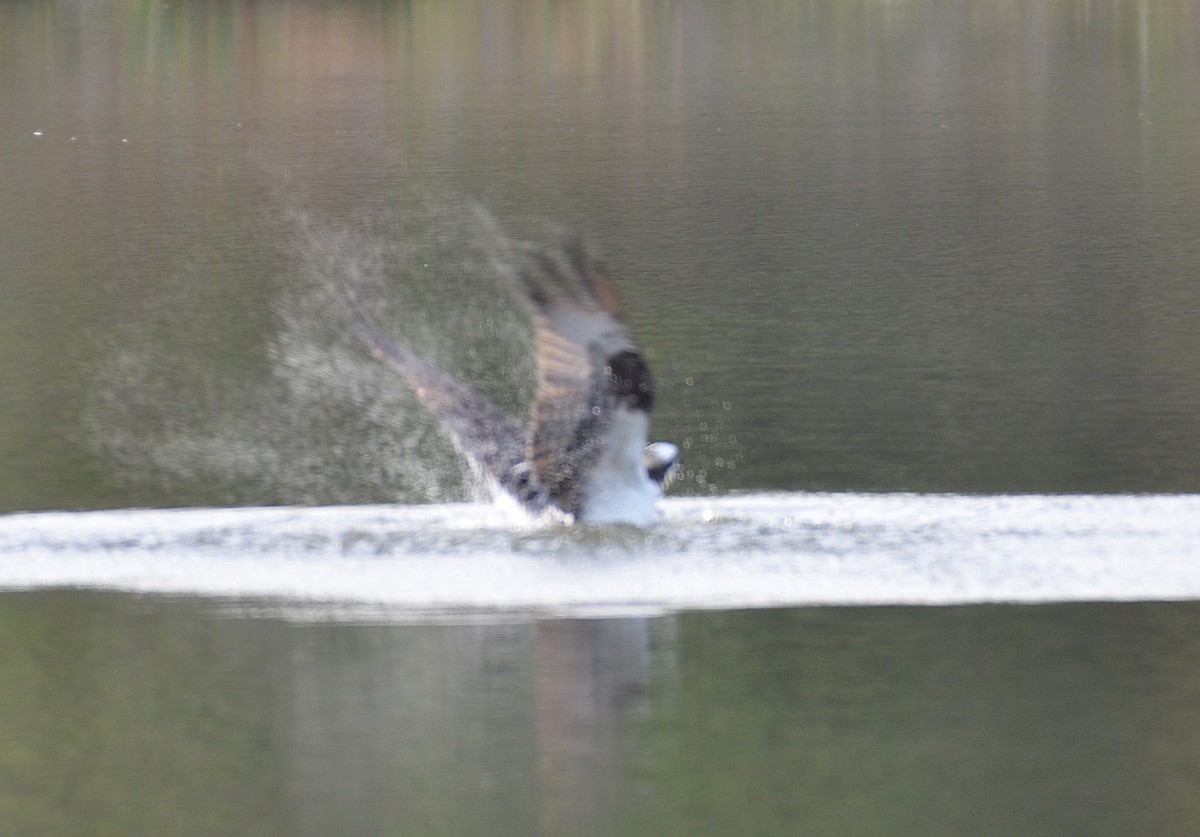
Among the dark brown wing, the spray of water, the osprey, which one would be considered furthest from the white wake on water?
the spray of water

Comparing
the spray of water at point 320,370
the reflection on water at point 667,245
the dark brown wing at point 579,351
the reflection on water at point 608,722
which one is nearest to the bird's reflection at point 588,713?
the reflection on water at point 608,722

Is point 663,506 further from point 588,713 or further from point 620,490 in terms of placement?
point 588,713

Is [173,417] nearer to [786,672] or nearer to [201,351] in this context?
[201,351]

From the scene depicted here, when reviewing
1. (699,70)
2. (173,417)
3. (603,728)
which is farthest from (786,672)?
(699,70)

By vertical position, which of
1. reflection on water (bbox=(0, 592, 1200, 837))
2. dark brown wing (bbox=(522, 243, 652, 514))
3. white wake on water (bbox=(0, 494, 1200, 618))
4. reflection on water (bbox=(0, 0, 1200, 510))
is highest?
dark brown wing (bbox=(522, 243, 652, 514))

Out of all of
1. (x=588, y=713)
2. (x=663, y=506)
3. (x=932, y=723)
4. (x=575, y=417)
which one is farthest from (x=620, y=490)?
(x=932, y=723)

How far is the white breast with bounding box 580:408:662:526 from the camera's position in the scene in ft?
34.0

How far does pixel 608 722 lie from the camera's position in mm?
7762

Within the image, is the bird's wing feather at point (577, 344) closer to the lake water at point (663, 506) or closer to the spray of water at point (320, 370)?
the lake water at point (663, 506)

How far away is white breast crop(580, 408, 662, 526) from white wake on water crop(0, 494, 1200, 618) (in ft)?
0.25

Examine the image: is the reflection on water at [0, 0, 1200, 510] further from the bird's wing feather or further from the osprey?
the bird's wing feather

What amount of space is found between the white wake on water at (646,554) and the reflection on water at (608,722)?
0.31m

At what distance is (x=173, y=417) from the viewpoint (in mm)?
14305

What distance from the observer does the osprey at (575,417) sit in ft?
32.6
